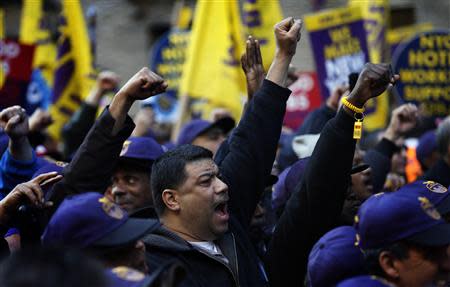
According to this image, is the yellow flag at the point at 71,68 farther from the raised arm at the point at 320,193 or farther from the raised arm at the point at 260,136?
the raised arm at the point at 320,193

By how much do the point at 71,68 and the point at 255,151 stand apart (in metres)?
5.74

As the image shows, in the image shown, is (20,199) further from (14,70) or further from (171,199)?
(14,70)

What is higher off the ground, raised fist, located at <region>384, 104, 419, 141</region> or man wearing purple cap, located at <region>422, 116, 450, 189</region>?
raised fist, located at <region>384, 104, 419, 141</region>

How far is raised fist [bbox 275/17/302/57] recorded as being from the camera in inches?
189

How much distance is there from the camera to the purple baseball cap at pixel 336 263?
3.59 metres

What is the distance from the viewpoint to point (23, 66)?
27.7 feet

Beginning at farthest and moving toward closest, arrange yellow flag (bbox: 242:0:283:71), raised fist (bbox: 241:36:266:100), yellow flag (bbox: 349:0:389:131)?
yellow flag (bbox: 349:0:389:131), yellow flag (bbox: 242:0:283:71), raised fist (bbox: 241:36:266:100)

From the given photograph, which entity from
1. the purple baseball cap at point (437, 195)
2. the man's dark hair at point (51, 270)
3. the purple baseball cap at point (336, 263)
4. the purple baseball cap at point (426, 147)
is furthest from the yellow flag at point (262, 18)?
the man's dark hair at point (51, 270)

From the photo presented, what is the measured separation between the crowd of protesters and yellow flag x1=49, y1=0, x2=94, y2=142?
445 centimetres

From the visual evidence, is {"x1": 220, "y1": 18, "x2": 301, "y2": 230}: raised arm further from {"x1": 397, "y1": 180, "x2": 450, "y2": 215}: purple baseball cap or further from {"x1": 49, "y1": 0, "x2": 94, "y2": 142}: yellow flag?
{"x1": 49, "y1": 0, "x2": 94, "y2": 142}: yellow flag

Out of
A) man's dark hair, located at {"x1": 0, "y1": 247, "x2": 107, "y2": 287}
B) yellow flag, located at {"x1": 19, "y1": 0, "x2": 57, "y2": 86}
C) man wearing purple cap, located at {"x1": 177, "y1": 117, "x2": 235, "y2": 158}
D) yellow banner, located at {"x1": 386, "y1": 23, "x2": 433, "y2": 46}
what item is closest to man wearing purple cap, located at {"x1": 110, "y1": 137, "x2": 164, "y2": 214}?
man wearing purple cap, located at {"x1": 177, "y1": 117, "x2": 235, "y2": 158}

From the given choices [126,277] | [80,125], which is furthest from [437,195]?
[80,125]

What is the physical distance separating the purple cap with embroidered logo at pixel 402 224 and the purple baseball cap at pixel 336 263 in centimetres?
17

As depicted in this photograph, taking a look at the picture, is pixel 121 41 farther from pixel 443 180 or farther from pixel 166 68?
pixel 443 180
